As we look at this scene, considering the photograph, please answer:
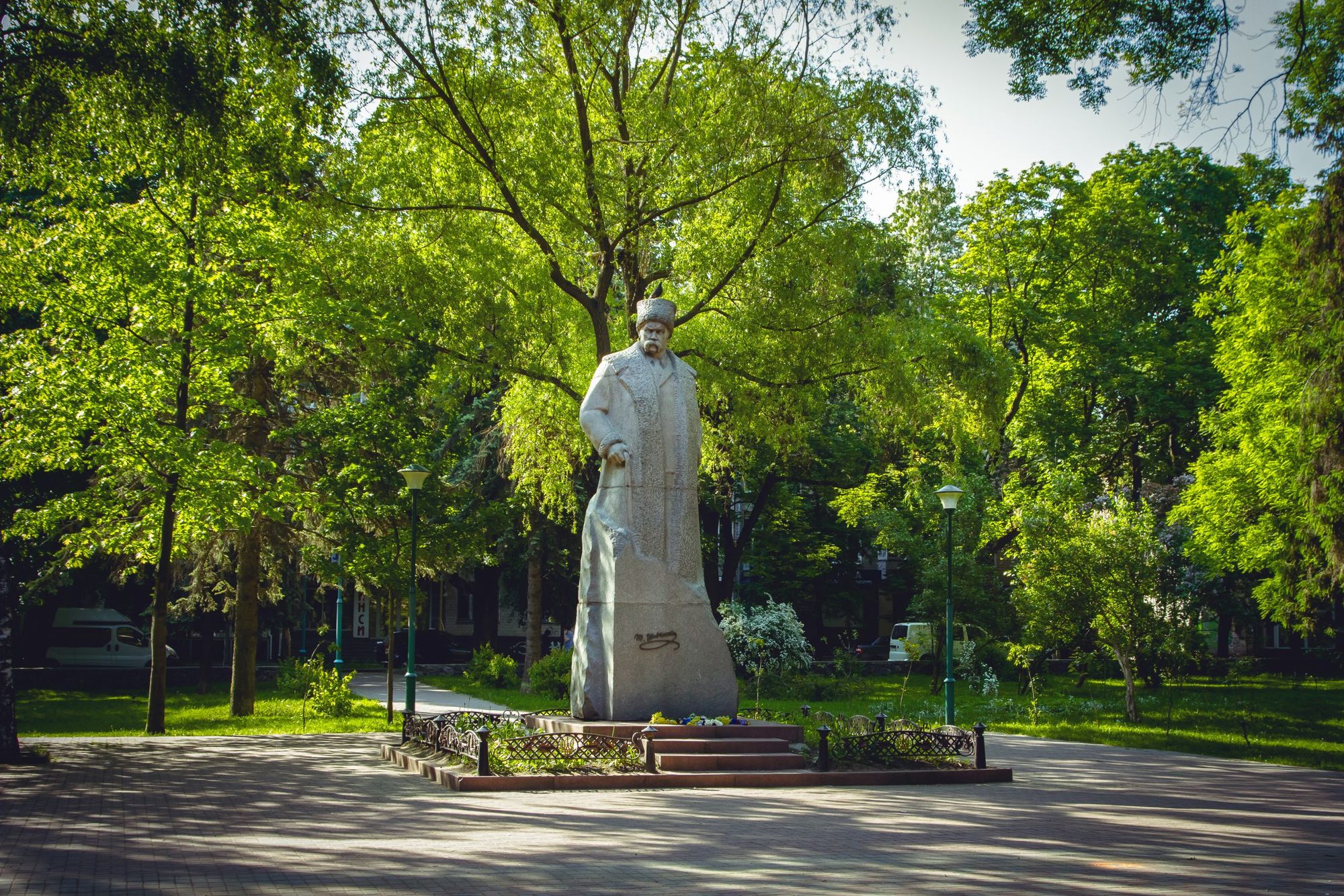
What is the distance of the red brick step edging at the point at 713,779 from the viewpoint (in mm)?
12398

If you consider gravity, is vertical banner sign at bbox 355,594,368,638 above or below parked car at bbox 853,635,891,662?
above

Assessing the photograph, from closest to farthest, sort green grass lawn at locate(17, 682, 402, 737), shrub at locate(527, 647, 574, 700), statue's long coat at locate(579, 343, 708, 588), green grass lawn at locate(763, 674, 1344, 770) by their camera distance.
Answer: statue's long coat at locate(579, 343, 708, 588) → green grass lawn at locate(763, 674, 1344, 770) → green grass lawn at locate(17, 682, 402, 737) → shrub at locate(527, 647, 574, 700)

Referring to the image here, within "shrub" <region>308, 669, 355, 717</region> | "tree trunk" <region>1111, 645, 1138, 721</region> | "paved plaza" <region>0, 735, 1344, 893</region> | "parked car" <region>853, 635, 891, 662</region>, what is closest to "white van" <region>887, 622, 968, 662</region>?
"parked car" <region>853, 635, 891, 662</region>

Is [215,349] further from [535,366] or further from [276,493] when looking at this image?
[535,366]

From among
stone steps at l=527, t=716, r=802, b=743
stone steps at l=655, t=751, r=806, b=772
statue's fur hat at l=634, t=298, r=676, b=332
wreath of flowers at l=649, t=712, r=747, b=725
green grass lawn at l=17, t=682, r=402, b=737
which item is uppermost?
statue's fur hat at l=634, t=298, r=676, b=332

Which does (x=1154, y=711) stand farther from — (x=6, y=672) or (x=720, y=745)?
(x=6, y=672)

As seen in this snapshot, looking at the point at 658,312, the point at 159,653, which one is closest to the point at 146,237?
the point at 159,653

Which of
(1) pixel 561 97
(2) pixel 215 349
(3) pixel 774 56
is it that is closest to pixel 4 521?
(2) pixel 215 349

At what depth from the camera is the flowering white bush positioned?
31094 mm

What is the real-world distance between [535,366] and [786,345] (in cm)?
450

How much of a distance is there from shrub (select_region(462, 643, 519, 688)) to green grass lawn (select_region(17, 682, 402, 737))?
599 centimetres

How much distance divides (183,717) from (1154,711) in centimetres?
2029

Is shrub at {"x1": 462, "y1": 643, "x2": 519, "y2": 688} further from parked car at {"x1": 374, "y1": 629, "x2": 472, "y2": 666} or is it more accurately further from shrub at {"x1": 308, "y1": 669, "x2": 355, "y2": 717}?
parked car at {"x1": 374, "y1": 629, "x2": 472, "y2": 666}

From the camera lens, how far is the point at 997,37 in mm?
12820
